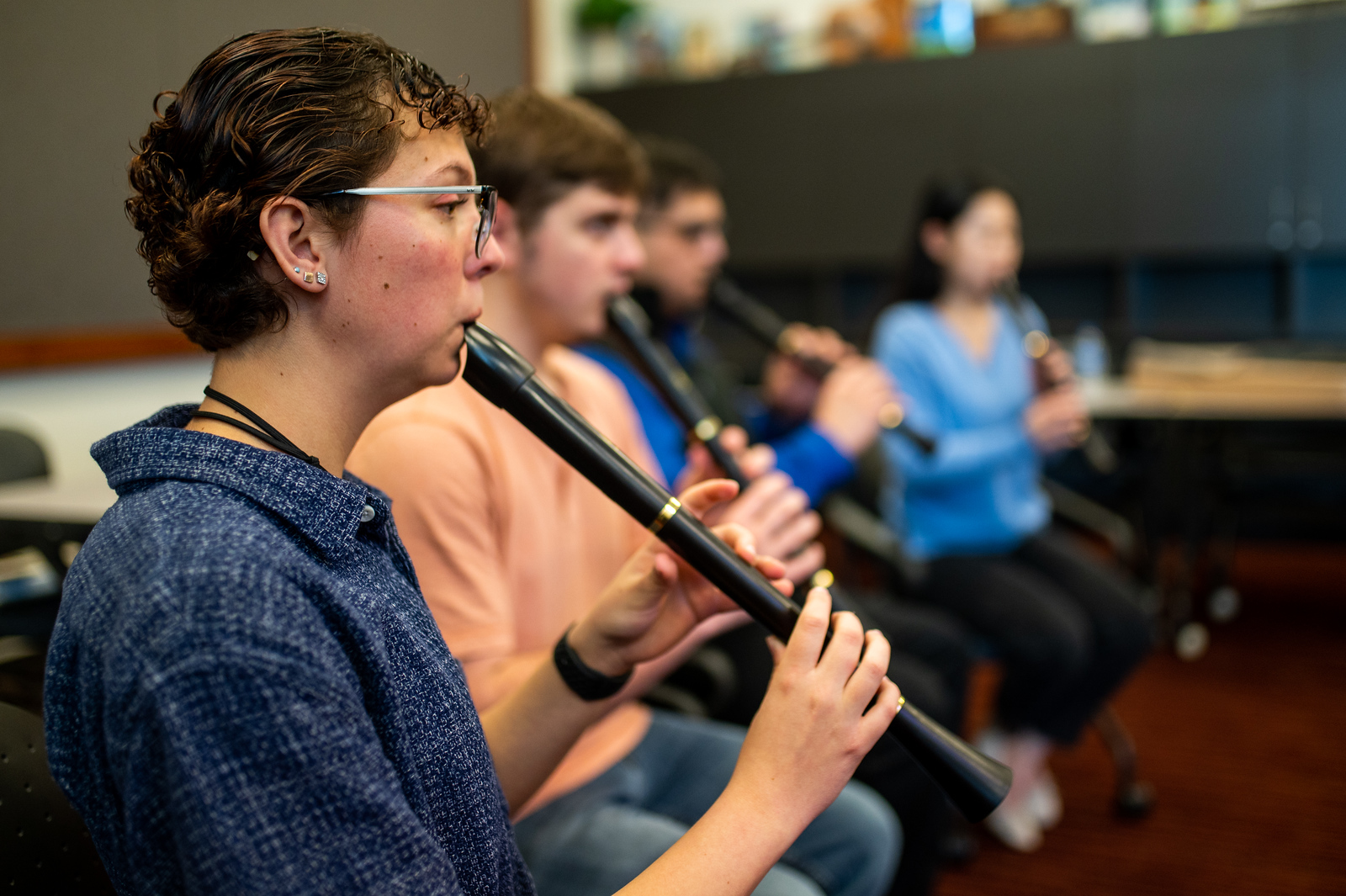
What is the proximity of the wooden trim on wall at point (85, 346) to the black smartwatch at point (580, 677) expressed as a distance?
5.67 ft

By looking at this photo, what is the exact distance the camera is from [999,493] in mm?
2268

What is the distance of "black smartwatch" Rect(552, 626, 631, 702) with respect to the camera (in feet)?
3.18

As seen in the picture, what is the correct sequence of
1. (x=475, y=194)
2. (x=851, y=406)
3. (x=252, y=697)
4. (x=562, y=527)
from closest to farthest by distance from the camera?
(x=252, y=697)
(x=475, y=194)
(x=562, y=527)
(x=851, y=406)

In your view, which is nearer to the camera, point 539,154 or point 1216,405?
point 539,154

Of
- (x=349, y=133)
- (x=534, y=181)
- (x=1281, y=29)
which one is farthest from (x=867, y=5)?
(x=349, y=133)

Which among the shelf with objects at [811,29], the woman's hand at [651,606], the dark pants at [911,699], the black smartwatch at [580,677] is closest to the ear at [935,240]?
the dark pants at [911,699]

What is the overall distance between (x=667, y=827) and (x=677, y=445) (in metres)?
0.87

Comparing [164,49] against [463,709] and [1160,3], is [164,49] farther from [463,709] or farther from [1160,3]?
[1160,3]

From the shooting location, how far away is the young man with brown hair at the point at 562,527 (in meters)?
1.10

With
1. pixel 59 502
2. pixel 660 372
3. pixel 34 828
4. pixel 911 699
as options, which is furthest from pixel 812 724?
pixel 59 502

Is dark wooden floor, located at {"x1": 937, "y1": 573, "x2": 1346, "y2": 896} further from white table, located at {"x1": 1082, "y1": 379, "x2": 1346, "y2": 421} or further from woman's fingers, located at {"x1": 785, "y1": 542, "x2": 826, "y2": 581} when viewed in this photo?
woman's fingers, located at {"x1": 785, "y1": 542, "x2": 826, "y2": 581}

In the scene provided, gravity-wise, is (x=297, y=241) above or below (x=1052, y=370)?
above

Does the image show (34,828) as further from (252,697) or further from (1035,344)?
(1035,344)

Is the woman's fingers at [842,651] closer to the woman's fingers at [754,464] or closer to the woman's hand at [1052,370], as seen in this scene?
the woman's fingers at [754,464]
